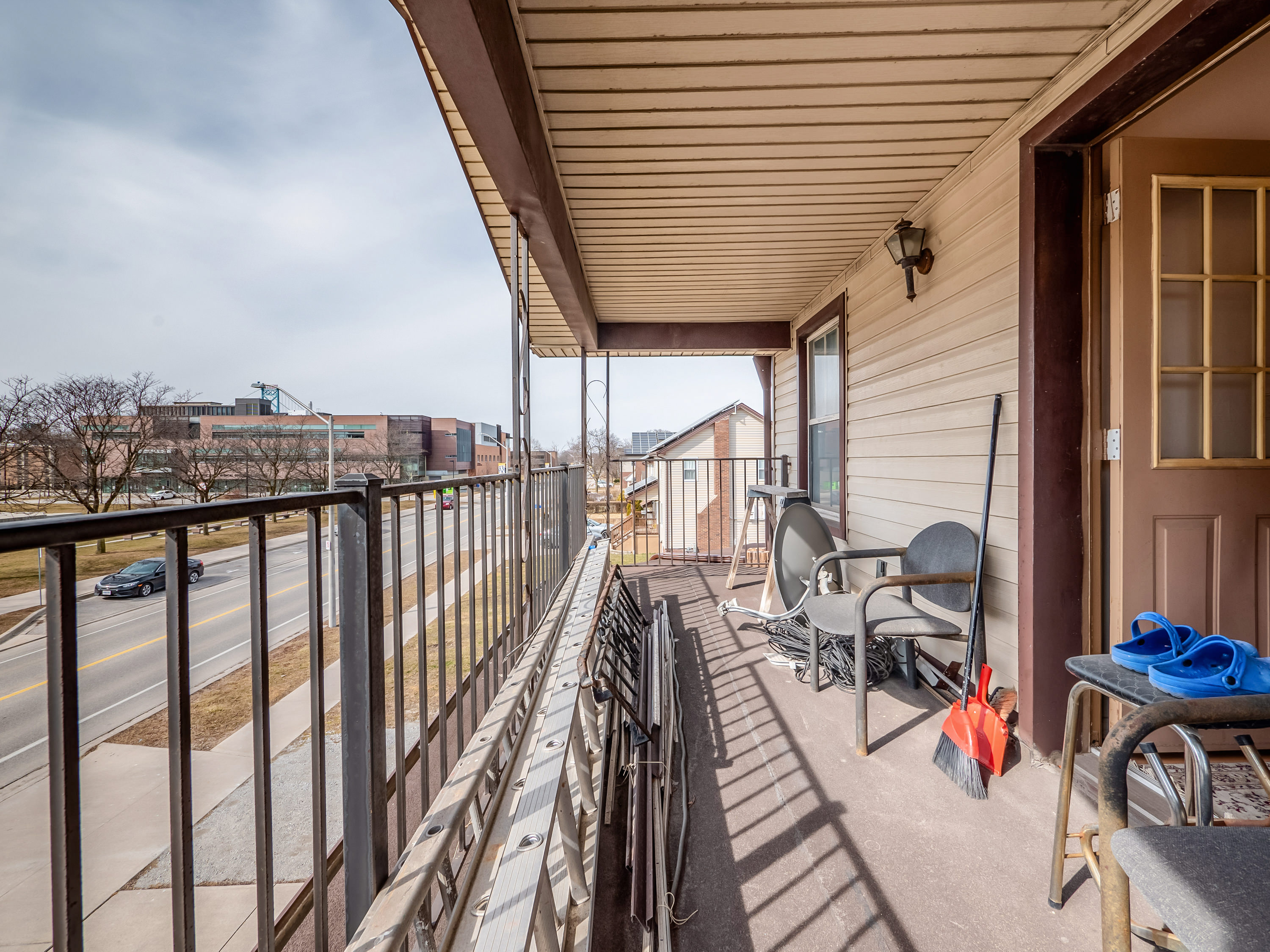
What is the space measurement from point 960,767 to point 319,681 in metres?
2.14

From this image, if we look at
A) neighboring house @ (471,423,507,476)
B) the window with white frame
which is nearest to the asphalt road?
the window with white frame

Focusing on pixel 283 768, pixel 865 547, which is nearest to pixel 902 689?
pixel 865 547

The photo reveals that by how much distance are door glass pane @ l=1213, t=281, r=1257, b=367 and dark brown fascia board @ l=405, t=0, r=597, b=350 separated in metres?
2.56

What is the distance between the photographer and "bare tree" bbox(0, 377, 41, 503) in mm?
2881

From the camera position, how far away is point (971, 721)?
2080 mm

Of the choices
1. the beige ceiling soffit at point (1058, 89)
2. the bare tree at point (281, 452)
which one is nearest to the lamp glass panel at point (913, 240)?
the beige ceiling soffit at point (1058, 89)

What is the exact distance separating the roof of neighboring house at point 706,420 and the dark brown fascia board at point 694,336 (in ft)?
39.6

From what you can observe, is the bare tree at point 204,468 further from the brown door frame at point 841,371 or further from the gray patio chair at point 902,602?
the brown door frame at point 841,371

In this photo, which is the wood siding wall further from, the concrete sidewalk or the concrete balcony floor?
the concrete sidewalk

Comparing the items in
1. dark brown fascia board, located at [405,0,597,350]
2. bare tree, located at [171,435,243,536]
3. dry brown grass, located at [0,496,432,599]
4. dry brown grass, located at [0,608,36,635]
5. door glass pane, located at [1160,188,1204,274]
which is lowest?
dry brown grass, located at [0,608,36,635]

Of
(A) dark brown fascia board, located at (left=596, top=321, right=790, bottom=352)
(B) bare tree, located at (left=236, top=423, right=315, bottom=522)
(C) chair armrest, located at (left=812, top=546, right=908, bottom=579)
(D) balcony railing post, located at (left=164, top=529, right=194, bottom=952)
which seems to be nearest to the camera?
(D) balcony railing post, located at (left=164, top=529, right=194, bottom=952)

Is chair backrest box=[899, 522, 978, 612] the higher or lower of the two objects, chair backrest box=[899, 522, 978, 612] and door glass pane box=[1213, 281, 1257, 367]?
the lower

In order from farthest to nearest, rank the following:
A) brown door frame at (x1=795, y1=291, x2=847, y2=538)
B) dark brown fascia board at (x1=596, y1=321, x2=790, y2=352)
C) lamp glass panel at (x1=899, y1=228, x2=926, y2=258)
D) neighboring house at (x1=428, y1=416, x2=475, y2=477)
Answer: neighboring house at (x1=428, y1=416, x2=475, y2=477)
dark brown fascia board at (x1=596, y1=321, x2=790, y2=352)
brown door frame at (x1=795, y1=291, x2=847, y2=538)
lamp glass panel at (x1=899, y1=228, x2=926, y2=258)

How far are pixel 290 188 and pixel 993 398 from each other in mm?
29604
